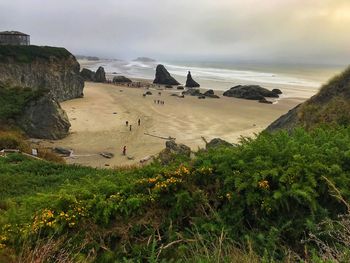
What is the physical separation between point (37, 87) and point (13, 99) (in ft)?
57.9

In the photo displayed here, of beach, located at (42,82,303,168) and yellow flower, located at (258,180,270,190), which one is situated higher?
yellow flower, located at (258,180,270,190)

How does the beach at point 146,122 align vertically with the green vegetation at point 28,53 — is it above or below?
below

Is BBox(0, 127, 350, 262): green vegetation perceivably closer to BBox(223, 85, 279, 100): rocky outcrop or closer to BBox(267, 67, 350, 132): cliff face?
BBox(267, 67, 350, 132): cliff face

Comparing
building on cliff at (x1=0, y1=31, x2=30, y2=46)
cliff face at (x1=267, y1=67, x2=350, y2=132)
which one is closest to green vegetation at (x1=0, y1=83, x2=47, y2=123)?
cliff face at (x1=267, y1=67, x2=350, y2=132)

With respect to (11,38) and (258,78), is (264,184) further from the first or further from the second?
(258,78)

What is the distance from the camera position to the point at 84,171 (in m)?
14.2

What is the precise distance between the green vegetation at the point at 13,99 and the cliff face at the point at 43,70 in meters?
11.0

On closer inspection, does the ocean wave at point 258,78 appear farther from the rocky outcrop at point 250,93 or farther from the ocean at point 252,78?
the rocky outcrop at point 250,93

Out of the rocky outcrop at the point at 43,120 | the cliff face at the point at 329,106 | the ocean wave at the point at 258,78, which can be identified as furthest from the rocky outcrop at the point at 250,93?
the cliff face at the point at 329,106

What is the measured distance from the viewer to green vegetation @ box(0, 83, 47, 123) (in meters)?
Answer: 28.8

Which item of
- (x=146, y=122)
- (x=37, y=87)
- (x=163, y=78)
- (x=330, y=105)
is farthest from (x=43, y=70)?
(x=330, y=105)

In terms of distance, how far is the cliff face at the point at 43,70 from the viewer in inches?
1769

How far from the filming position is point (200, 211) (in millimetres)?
5547

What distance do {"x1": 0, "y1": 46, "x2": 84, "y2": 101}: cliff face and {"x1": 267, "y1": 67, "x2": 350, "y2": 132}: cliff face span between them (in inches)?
1357
